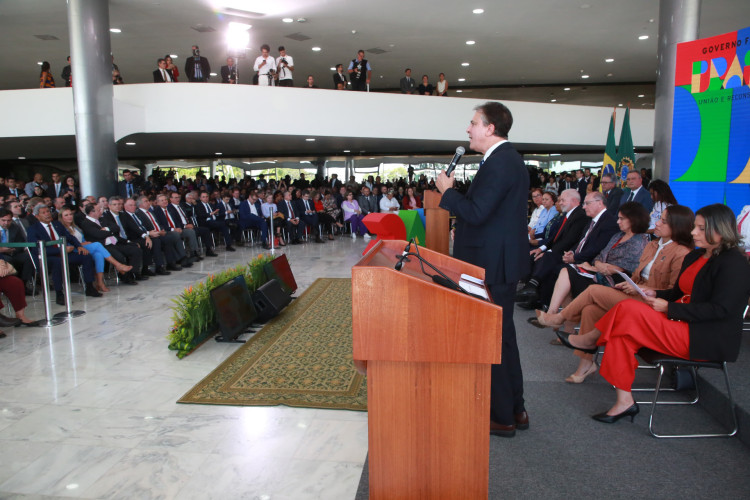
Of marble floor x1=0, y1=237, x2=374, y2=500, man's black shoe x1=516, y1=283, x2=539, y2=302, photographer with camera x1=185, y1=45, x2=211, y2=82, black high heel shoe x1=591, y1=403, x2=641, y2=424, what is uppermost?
photographer with camera x1=185, y1=45, x2=211, y2=82

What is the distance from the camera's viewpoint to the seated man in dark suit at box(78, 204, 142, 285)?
646 cm

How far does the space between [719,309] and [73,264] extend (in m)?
6.51

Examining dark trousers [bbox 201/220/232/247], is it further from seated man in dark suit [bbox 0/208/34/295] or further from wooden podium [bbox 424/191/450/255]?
wooden podium [bbox 424/191/450/255]

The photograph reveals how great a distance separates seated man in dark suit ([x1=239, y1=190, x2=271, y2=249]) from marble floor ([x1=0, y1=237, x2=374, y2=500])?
6315 mm

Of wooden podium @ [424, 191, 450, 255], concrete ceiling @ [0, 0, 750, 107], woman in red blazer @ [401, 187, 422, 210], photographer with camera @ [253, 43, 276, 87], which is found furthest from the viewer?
woman in red blazer @ [401, 187, 422, 210]

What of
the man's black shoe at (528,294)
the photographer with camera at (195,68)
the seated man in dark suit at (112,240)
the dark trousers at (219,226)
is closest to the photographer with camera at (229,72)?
the photographer with camera at (195,68)

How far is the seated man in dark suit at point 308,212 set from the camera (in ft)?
37.9

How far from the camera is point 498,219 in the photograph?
7.39 ft

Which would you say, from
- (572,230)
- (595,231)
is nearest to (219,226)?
(572,230)

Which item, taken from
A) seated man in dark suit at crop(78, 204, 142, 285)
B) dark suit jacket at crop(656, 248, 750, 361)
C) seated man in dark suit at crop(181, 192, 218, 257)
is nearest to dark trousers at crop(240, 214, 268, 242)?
seated man in dark suit at crop(181, 192, 218, 257)

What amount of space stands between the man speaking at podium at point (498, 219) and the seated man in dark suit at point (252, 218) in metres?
8.60

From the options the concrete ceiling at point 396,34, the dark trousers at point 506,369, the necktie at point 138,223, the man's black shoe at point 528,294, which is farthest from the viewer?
the concrete ceiling at point 396,34

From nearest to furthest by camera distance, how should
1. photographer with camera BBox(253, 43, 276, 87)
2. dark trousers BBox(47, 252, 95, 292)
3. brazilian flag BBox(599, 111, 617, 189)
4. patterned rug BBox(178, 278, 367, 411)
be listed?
patterned rug BBox(178, 278, 367, 411) → dark trousers BBox(47, 252, 95, 292) → brazilian flag BBox(599, 111, 617, 189) → photographer with camera BBox(253, 43, 276, 87)

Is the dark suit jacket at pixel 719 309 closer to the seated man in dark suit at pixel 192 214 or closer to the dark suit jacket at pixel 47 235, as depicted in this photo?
the dark suit jacket at pixel 47 235
